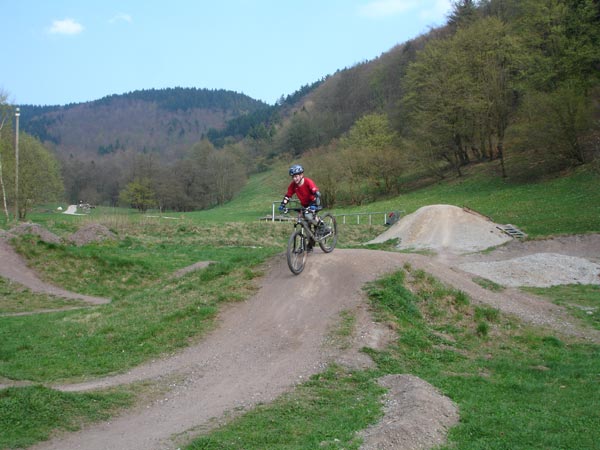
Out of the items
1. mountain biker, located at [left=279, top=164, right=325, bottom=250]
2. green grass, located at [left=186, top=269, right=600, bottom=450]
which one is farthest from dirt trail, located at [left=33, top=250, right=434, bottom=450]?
mountain biker, located at [left=279, top=164, right=325, bottom=250]

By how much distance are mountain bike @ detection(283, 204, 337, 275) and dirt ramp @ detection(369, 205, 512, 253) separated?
41.3 ft

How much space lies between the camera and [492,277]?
1733cm

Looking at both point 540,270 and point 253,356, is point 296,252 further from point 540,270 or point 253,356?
point 540,270

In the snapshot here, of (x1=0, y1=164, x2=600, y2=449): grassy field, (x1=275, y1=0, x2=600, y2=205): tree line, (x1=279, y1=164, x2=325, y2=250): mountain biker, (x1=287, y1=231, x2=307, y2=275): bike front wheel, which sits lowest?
(x1=0, y1=164, x2=600, y2=449): grassy field

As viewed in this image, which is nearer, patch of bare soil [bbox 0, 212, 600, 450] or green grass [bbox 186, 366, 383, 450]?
green grass [bbox 186, 366, 383, 450]

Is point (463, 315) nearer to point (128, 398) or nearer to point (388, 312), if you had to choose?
point (388, 312)

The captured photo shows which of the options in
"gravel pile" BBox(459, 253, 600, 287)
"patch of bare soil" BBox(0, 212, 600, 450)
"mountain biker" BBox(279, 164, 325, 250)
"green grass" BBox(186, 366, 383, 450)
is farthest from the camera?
"gravel pile" BBox(459, 253, 600, 287)

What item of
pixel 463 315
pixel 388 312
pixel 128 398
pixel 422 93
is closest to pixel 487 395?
pixel 388 312

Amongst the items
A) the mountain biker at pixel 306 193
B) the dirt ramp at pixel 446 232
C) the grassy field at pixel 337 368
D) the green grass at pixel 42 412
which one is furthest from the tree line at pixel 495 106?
the green grass at pixel 42 412

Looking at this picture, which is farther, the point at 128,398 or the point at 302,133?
the point at 302,133

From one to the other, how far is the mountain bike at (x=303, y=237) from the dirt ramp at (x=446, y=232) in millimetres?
12600

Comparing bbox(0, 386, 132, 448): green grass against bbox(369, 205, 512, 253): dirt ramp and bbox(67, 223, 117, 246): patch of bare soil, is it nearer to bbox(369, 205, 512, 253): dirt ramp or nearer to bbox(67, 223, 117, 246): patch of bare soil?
bbox(369, 205, 512, 253): dirt ramp

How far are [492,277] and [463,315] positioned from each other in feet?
23.3

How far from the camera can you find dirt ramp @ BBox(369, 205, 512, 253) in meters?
24.1
